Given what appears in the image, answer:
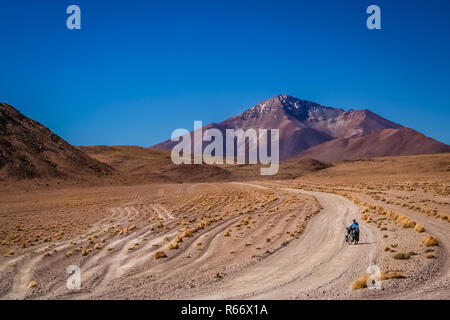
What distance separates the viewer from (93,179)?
8544 centimetres

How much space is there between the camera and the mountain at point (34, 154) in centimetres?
7769

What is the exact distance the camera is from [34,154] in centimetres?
8525

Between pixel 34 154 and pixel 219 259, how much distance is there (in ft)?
267

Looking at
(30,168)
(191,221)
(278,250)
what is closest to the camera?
(278,250)

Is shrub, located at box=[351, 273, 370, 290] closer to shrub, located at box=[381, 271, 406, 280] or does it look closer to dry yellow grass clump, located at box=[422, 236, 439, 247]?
shrub, located at box=[381, 271, 406, 280]

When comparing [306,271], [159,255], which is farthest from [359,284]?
[159,255]

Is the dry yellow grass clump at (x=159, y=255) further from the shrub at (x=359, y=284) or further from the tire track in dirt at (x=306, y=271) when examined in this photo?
the shrub at (x=359, y=284)

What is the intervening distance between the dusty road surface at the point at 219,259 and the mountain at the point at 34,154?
51893mm

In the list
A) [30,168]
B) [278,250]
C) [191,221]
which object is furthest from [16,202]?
[278,250]

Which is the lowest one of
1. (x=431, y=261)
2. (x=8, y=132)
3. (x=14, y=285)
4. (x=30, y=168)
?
(x=14, y=285)

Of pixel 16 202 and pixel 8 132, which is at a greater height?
pixel 8 132

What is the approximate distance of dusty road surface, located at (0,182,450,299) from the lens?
481 inches

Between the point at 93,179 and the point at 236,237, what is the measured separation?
7038 cm

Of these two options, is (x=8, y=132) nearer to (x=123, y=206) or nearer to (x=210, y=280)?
→ (x=123, y=206)
